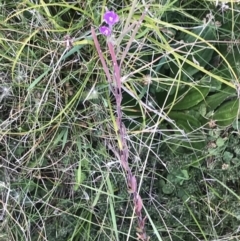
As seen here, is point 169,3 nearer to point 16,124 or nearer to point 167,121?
point 167,121

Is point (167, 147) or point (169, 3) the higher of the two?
point (169, 3)

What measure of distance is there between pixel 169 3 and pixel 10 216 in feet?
1.75

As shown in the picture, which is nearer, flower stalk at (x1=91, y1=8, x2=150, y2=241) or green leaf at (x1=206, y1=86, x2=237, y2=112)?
flower stalk at (x1=91, y1=8, x2=150, y2=241)

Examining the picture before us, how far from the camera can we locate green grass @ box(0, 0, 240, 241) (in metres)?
0.90

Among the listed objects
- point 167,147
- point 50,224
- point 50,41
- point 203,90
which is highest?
point 50,41

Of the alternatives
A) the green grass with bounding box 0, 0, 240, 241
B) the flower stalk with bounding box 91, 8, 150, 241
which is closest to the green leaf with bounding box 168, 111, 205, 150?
the green grass with bounding box 0, 0, 240, 241

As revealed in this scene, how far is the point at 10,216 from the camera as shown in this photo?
3.00 ft

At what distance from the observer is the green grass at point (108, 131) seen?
0.90m

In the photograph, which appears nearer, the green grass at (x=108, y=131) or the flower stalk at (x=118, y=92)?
the flower stalk at (x=118, y=92)

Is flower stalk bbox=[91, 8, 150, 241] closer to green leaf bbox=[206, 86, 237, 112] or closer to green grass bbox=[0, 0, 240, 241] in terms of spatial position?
green grass bbox=[0, 0, 240, 241]

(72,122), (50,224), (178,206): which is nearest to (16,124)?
(72,122)

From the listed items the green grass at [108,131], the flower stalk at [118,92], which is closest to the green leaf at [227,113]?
the green grass at [108,131]

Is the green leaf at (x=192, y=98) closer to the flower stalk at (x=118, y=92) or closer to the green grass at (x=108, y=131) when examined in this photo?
the green grass at (x=108, y=131)

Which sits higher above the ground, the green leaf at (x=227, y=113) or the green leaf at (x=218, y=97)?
the green leaf at (x=218, y=97)
